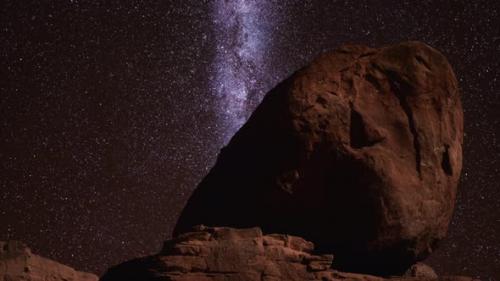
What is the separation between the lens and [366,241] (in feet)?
31.7

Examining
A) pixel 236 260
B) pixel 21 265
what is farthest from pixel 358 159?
pixel 21 265

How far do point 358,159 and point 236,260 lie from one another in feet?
7.37

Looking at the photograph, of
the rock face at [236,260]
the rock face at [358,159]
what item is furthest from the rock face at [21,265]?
the rock face at [358,159]

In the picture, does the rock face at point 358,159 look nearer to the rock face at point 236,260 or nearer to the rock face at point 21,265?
the rock face at point 236,260

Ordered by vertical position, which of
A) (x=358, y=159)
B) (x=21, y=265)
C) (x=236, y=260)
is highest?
(x=358, y=159)

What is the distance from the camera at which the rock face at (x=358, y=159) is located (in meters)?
9.68

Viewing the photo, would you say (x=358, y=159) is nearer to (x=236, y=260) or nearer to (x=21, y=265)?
(x=236, y=260)

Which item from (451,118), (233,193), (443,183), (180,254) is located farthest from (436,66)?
(180,254)

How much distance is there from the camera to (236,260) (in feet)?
27.7

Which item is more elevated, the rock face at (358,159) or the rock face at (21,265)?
the rock face at (358,159)

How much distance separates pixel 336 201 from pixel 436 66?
254 centimetres

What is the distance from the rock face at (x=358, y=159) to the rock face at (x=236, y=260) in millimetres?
937

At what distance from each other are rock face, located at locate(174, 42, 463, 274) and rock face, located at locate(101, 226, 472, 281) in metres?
0.94

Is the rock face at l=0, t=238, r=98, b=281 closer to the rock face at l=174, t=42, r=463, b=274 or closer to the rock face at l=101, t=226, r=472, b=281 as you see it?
the rock face at l=101, t=226, r=472, b=281
